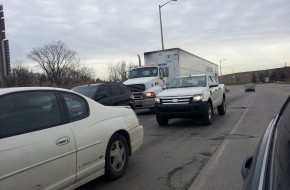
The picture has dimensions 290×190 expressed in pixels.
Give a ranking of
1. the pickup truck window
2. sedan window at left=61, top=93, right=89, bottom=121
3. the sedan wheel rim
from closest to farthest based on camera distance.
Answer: sedan window at left=61, top=93, right=89, bottom=121 < the sedan wheel rim < the pickup truck window

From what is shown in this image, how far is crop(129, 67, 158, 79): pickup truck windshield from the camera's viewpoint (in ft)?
69.4

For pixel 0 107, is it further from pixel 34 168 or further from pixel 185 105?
pixel 185 105

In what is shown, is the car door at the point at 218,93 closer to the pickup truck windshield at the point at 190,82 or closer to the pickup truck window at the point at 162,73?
the pickup truck windshield at the point at 190,82

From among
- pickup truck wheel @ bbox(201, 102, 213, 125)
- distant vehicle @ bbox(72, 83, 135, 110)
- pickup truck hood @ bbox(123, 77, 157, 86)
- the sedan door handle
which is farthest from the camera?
pickup truck hood @ bbox(123, 77, 157, 86)

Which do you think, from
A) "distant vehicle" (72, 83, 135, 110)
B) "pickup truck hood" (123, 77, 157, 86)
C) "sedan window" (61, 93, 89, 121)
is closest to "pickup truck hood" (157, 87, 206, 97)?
"distant vehicle" (72, 83, 135, 110)

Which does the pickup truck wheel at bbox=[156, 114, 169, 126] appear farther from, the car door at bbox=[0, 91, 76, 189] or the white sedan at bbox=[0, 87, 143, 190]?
the car door at bbox=[0, 91, 76, 189]

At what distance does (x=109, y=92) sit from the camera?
14133mm

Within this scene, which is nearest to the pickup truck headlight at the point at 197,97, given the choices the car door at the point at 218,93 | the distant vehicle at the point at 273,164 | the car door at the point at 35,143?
the car door at the point at 218,93

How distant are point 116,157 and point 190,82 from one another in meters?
8.46

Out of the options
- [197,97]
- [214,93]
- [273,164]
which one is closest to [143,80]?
[214,93]

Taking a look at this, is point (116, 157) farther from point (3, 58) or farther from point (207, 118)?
point (3, 58)

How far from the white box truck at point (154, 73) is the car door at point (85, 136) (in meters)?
13.3

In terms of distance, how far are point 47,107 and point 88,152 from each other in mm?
834

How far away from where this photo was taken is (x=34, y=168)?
4375 millimetres
